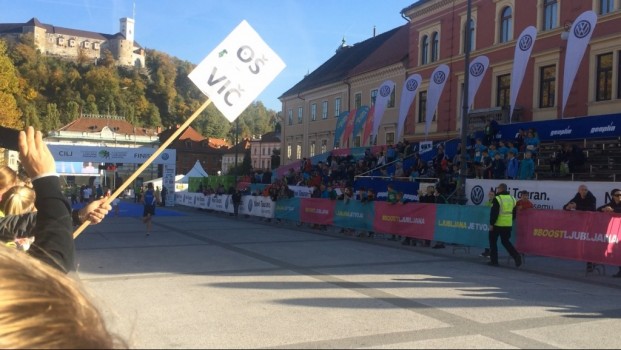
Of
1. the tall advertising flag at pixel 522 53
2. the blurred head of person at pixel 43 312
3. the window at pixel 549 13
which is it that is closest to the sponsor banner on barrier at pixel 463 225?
the tall advertising flag at pixel 522 53

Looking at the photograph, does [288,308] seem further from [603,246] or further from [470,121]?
[470,121]

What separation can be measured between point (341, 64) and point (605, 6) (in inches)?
1163

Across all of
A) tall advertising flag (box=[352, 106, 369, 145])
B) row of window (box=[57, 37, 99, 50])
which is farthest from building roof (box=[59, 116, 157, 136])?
tall advertising flag (box=[352, 106, 369, 145])

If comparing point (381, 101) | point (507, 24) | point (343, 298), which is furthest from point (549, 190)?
point (507, 24)

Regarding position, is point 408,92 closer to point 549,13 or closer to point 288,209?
point 549,13

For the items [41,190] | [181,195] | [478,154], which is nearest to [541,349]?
[41,190]

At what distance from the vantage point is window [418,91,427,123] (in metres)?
36.4

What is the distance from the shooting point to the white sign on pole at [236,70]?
487 cm

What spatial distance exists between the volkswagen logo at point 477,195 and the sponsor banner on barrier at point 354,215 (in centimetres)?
380

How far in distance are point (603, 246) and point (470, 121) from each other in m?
19.4

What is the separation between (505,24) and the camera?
97.9 ft

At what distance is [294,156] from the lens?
181ft

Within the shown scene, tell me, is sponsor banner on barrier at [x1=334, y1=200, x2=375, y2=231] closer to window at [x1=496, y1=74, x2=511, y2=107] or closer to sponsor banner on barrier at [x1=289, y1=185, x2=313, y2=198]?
sponsor banner on barrier at [x1=289, y1=185, x2=313, y2=198]

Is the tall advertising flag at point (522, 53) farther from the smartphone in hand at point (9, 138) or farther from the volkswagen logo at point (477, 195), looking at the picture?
the smartphone in hand at point (9, 138)
